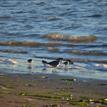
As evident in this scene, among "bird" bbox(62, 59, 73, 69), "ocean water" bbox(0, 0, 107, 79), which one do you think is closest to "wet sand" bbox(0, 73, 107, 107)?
"ocean water" bbox(0, 0, 107, 79)

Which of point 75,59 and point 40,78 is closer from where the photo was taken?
point 40,78

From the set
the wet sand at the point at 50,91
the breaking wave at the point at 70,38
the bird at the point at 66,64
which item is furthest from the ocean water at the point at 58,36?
the wet sand at the point at 50,91

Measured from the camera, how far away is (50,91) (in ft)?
24.6

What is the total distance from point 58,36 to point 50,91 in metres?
8.06

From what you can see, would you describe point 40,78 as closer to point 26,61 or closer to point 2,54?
point 26,61

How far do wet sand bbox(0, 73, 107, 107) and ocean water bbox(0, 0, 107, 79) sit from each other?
728 mm

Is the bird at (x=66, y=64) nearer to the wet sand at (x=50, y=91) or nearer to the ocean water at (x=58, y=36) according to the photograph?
the ocean water at (x=58, y=36)

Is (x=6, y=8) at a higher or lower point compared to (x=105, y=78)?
higher

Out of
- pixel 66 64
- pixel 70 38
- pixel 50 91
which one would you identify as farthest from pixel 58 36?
pixel 50 91

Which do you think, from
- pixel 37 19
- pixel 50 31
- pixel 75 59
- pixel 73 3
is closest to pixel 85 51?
pixel 75 59

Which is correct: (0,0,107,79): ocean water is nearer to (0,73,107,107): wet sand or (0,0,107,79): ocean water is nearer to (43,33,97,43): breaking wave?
(43,33,97,43): breaking wave

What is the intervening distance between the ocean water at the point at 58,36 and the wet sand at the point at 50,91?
28.7 inches

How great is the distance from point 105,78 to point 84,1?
624 inches

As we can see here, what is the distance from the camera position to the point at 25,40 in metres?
15.1
